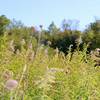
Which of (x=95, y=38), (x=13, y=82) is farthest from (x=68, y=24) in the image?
(x=13, y=82)

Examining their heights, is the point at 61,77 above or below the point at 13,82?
below

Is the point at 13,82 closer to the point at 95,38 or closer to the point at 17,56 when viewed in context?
the point at 17,56

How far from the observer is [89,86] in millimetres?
4801

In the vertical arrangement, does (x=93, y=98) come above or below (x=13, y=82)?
below

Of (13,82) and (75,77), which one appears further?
(75,77)

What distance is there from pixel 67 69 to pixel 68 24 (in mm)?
53278

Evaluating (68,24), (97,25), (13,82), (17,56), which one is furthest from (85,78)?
(68,24)

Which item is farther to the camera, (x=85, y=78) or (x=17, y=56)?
(x=17, y=56)

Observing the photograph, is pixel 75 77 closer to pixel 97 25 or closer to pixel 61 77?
pixel 61 77

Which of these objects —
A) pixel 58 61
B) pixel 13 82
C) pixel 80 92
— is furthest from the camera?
pixel 58 61

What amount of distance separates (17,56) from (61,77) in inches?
47.7

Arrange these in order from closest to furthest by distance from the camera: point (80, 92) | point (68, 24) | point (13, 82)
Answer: point (13, 82)
point (80, 92)
point (68, 24)

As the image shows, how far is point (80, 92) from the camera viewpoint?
465cm

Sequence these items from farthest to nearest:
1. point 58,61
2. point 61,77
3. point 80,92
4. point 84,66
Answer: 1. point 58,61
2. point 84,66
3. point 61,77
4. point 80,92
